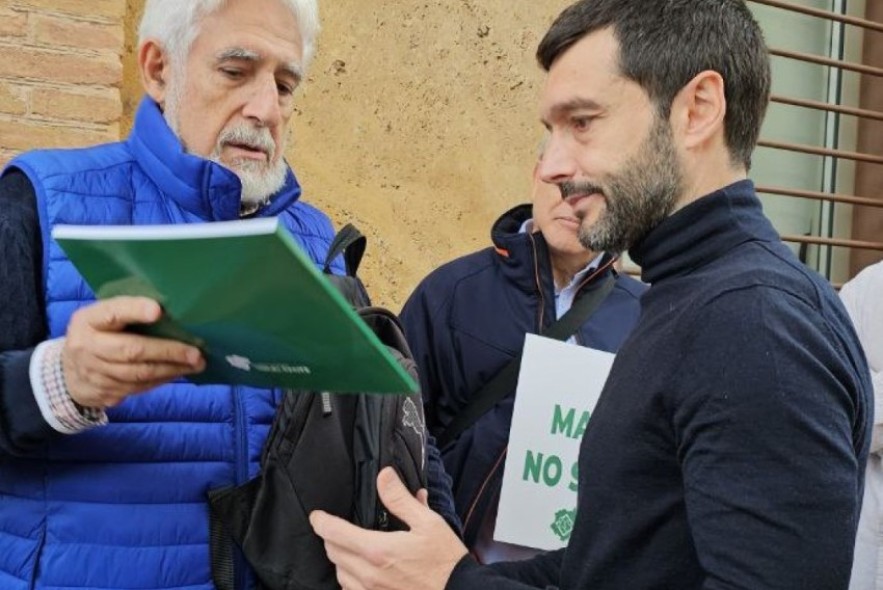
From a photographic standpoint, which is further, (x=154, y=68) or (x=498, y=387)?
(x=498, y=387)

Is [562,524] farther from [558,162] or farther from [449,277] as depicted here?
[558,162]

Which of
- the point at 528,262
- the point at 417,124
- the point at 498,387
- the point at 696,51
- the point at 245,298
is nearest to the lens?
the point at 245,298

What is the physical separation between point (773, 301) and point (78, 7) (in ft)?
7.86

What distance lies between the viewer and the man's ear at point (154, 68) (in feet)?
7.16

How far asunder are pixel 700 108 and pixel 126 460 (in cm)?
103

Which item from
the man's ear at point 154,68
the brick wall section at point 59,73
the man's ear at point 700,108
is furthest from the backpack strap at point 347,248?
the brick wall section at point 59,73

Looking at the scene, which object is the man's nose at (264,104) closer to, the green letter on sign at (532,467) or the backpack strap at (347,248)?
the backpack strap at (347,248)

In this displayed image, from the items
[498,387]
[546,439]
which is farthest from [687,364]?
[498,387]

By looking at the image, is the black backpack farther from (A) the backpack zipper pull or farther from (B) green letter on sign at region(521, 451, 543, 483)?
(B) green letter on sign at region(521, 451, 543, 483)

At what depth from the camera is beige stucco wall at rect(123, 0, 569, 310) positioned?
4.19m

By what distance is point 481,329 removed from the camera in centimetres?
293

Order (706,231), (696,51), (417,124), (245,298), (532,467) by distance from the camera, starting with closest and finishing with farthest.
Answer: (245,298), (706,231), (696,51), (532,467), (417,124)

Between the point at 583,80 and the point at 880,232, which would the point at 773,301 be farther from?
the point at 880,232

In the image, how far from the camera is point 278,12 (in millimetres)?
2184
